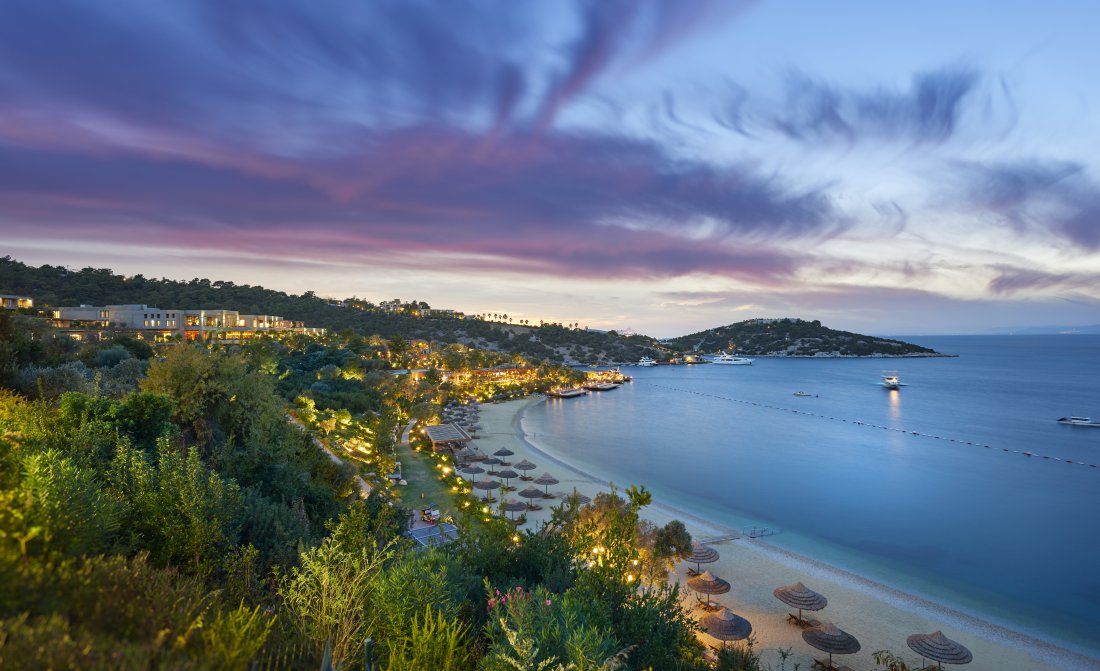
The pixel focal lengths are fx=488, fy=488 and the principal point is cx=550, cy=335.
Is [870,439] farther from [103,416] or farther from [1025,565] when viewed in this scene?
[103,416]

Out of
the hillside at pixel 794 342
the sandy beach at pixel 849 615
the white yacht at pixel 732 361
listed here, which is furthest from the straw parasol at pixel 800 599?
the hillside at pixel 794 342

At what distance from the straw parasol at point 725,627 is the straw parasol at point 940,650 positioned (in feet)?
12.1

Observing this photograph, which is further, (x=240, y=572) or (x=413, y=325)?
(x=413, y=325)

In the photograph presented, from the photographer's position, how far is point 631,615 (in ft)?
18.7

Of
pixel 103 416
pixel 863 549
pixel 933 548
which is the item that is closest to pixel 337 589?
pixel 103 416

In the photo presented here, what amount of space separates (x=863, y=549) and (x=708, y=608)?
12984 millimetres

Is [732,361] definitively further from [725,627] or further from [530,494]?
[725,627]

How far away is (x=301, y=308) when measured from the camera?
3942 inches

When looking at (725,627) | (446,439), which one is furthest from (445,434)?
(725,627)

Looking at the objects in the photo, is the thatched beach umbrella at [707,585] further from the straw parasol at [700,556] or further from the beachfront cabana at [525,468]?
the beachfront cabana at [525,468]

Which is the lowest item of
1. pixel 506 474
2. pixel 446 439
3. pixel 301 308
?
pixel 506 474

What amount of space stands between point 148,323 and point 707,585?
5692 cm

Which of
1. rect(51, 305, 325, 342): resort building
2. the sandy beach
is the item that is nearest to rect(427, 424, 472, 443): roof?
the sandy beach

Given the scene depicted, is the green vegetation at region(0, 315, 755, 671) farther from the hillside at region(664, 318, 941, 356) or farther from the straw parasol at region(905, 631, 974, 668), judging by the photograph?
the hillside at region(664, 318, 941, 356)
